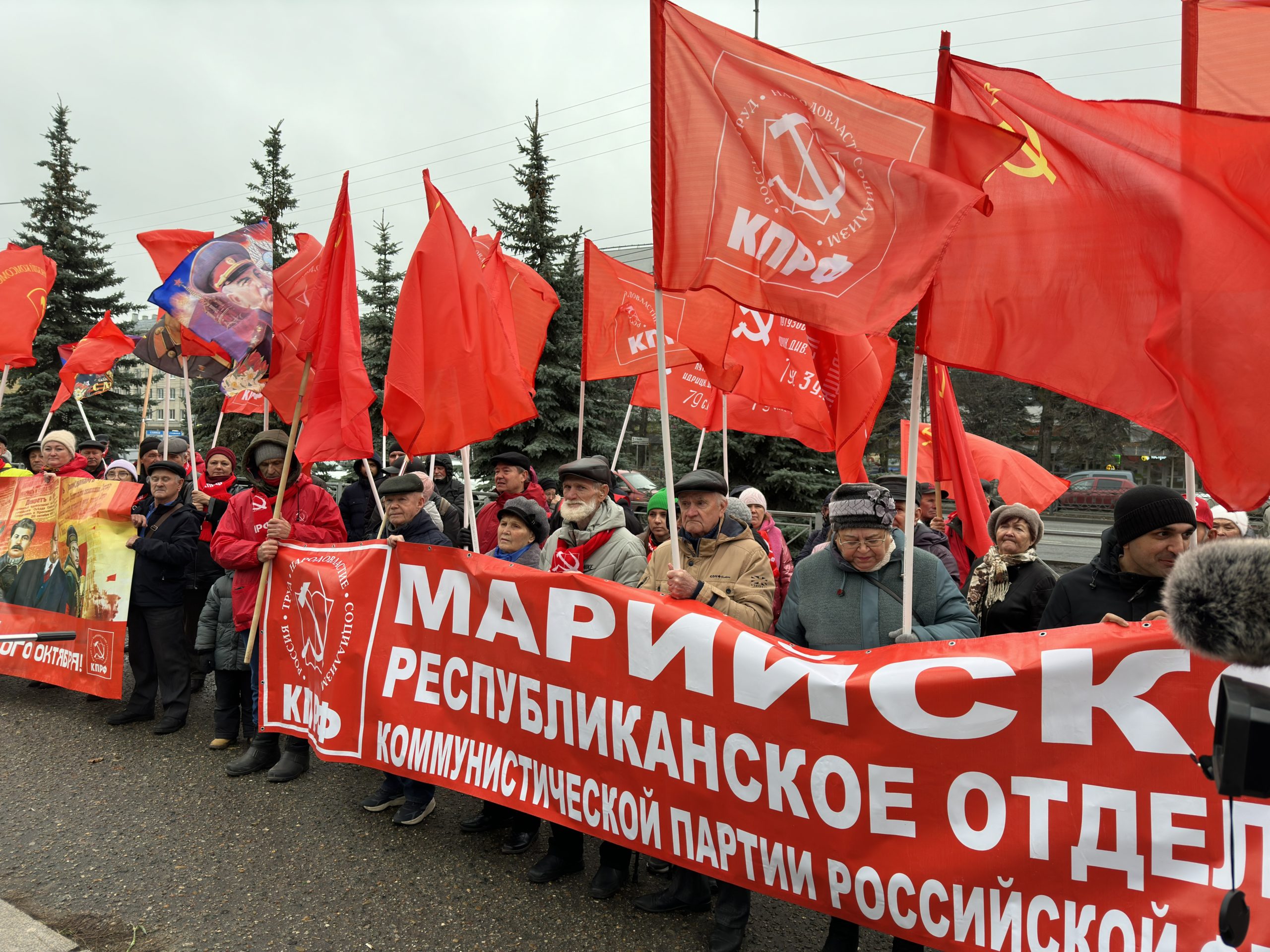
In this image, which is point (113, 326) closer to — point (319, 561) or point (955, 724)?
point (319, 561)

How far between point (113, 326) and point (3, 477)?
4618mm

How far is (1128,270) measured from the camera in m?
2.90

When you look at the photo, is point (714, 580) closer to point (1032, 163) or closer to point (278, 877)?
point (1032, 163)

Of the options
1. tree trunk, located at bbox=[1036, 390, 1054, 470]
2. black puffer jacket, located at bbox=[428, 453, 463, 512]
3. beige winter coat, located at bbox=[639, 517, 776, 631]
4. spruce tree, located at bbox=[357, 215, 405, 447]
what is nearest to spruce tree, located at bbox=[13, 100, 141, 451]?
spruce tree, located at bbox=[357, 215, 405, 447]

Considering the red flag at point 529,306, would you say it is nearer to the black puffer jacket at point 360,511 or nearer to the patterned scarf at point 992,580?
the black puffer jacket at point 360,511

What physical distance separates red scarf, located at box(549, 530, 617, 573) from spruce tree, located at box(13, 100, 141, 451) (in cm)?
2534

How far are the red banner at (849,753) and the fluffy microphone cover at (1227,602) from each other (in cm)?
118

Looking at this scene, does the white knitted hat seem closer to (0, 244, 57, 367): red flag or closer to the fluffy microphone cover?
(0, 244, 57, 367): red flag

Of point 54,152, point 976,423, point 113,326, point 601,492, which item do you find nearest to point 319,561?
point 601,492

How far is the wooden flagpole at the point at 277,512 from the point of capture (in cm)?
494

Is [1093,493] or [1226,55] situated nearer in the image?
[1226,55]

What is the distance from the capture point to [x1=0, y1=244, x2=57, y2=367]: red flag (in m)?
8.16

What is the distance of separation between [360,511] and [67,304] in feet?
81.0

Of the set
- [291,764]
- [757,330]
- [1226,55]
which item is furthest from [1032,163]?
[291,764]
